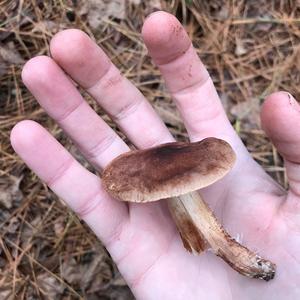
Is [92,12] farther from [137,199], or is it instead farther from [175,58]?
[137,199]

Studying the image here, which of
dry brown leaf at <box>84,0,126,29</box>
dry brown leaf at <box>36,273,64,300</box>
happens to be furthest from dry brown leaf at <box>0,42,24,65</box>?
dry brown leaf at <box>36,273,64,300</box>

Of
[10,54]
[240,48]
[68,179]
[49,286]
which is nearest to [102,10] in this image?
[10,54]

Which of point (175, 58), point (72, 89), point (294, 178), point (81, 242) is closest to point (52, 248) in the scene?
point (81, 242)

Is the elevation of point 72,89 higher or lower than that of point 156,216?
higher

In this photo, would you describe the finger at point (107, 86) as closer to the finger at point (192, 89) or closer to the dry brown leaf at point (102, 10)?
the finger at point (192, 89)

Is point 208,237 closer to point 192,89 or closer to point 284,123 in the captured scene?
point 284,123
